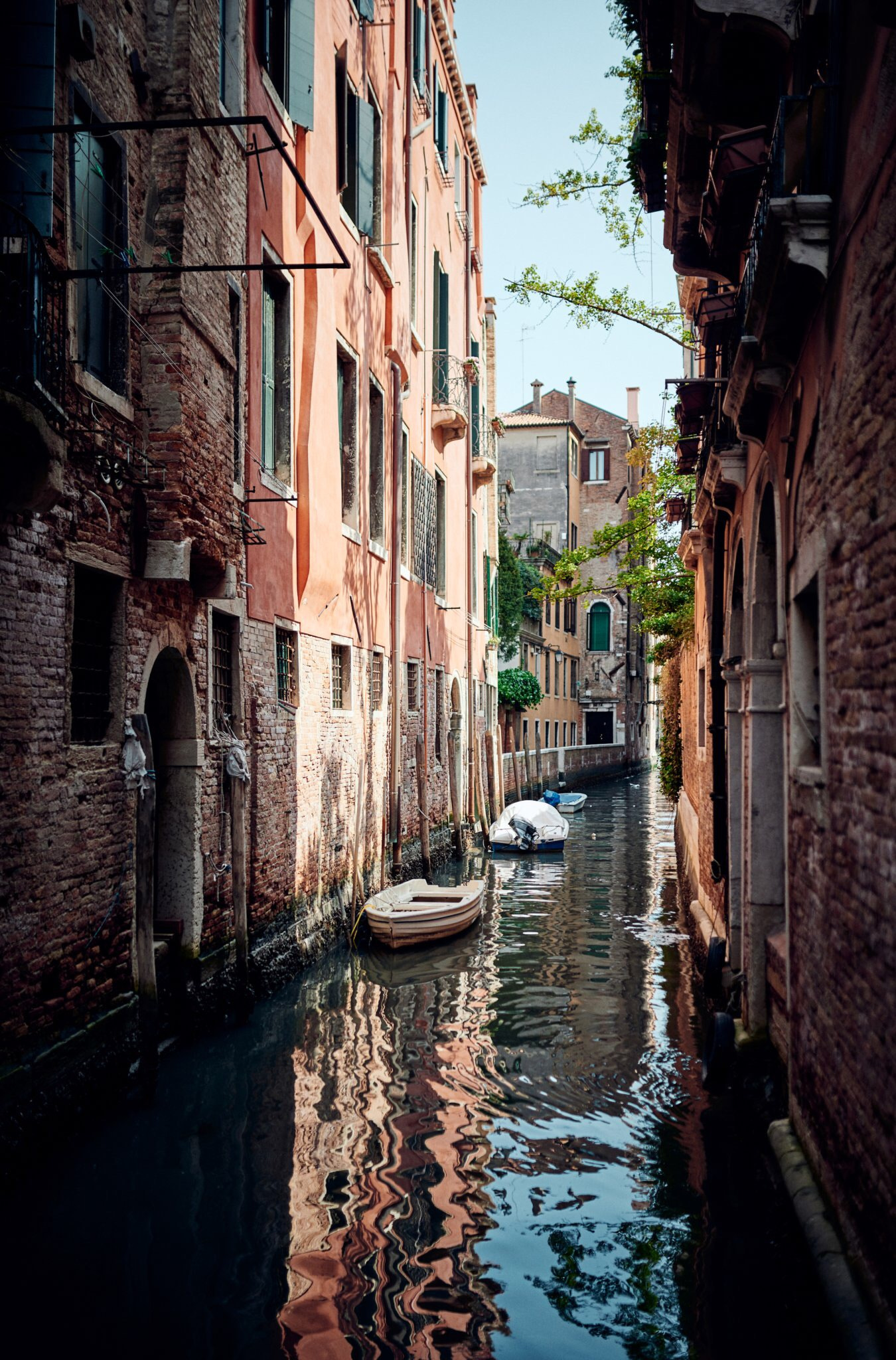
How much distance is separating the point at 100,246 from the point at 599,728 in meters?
42.2

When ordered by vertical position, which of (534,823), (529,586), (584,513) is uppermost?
(584,513)

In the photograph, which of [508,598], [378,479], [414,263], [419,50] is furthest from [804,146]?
[508,598]

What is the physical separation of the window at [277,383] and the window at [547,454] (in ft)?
112

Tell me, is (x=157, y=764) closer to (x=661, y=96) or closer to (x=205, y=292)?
(x=205, y=292)

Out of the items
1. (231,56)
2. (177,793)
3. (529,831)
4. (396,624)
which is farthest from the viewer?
(529,831)

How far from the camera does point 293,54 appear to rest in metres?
9.56

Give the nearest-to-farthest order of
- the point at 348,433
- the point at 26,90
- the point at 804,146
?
the point at 804,146
the point at 26,90
the point at 348,433

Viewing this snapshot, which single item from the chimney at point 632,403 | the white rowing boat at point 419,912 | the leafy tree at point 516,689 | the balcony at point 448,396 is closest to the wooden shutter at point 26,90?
the white rowing boat at point 419,912

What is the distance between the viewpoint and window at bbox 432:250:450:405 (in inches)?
722

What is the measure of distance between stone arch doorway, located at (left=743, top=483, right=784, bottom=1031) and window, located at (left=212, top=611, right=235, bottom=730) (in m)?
3.72

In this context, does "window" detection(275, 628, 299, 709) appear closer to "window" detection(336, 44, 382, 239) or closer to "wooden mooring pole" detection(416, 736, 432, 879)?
"window" detection(336, 44, 382, 239)

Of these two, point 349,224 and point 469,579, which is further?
point 469,579

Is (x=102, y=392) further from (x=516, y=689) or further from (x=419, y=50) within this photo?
(x=516, y=689)

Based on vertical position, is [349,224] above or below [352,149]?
below
